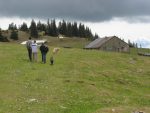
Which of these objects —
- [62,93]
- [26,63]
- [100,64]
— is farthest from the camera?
[100,64]

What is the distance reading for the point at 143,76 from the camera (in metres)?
55.4

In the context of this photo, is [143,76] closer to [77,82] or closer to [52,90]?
[77,82]

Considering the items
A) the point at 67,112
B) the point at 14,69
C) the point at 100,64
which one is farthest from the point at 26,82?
the point at 100,64

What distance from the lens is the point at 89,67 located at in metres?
56.2

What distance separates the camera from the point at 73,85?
1583 inches

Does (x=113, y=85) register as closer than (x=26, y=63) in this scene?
Yes

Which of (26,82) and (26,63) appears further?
(26,63)

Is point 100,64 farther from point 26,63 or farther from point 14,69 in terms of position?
point 14,69

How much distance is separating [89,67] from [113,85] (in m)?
11.4

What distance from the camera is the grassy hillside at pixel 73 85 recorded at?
98.2 ft

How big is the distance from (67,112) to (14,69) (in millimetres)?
19697

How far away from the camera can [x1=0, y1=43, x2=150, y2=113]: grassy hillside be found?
98.2 feet

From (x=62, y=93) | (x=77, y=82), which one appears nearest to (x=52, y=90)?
(x=62, y=93)

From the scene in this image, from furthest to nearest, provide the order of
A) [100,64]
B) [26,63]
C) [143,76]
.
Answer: [100,64] → [143,76] → [26,63]
